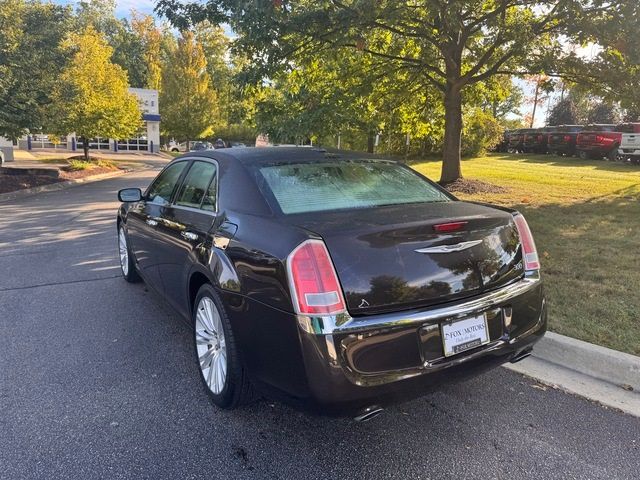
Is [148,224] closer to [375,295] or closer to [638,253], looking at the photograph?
[375,295]

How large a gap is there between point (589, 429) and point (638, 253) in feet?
13.5

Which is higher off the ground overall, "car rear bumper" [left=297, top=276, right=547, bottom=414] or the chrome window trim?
the chrome window trim

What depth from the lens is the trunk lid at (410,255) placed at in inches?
94.5

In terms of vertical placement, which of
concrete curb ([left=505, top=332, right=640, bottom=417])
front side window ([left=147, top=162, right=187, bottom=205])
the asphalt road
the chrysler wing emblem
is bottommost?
the asphalt road

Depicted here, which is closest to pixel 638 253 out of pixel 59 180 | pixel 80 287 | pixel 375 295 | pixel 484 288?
pixel 484 288

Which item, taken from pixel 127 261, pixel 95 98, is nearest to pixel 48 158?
pixel 95 98

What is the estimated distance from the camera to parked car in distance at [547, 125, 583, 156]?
2561 centimetres

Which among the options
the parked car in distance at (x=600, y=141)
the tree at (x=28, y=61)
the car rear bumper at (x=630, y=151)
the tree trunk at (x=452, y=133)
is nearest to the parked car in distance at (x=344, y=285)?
the tree trunk at (x=452, y=133)

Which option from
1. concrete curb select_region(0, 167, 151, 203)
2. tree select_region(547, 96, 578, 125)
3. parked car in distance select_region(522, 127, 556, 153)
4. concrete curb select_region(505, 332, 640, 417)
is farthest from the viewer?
tree select_region(547, 96, 578, 125)

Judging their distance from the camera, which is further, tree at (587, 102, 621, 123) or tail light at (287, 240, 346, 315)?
tree at (587, 102, 621, 123)

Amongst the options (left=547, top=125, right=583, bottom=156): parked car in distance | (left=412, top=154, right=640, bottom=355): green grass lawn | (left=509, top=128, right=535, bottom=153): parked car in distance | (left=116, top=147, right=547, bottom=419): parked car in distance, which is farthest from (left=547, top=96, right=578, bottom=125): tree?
(left=116, top=147, right=547, bottom=419): parked car in distance

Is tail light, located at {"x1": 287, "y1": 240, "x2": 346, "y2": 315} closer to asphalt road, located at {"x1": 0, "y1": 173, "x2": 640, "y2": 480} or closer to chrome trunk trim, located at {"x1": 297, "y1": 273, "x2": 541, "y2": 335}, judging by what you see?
chrome trunk trim, located at {"x1": 297, "y1": 273, "x2": 541, "y2": 335}

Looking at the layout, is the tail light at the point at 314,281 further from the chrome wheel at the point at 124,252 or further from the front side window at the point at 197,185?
the chrome wheel at the point at 124,252

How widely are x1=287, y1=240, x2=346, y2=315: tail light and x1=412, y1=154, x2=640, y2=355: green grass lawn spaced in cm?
248
